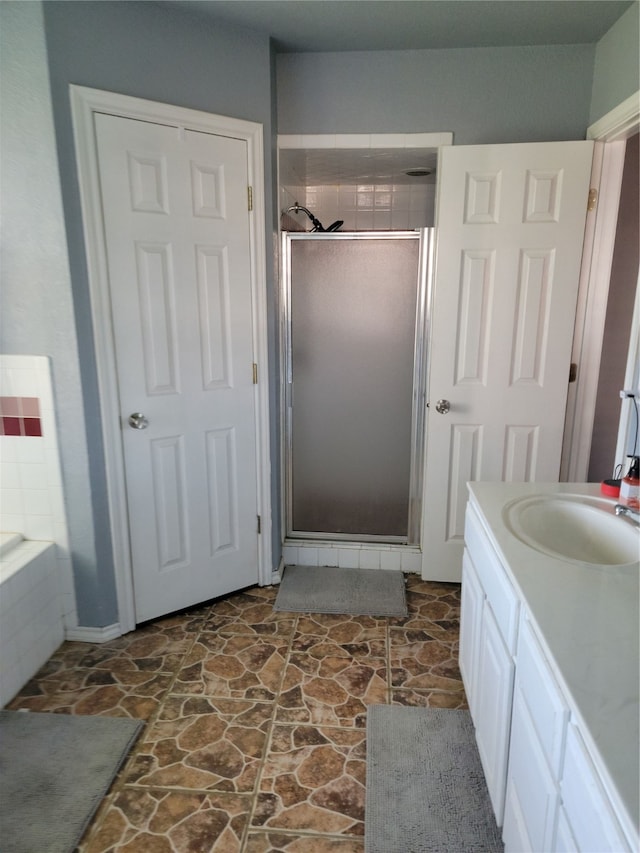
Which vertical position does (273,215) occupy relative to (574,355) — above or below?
above

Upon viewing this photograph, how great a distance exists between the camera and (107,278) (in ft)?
6.64

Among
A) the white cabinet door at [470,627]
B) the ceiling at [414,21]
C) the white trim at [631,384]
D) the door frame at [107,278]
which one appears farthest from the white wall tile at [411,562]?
the ceiling at [414,21]

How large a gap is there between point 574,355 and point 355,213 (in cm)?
163

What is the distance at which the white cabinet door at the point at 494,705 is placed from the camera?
1.28 m

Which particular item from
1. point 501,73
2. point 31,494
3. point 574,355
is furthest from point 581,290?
point 31,494

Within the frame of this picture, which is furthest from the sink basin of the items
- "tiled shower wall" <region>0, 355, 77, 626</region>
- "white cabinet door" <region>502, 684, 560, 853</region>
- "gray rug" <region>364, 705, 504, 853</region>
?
"tiled shower wall" <region>0, 355, 77, 626</region>

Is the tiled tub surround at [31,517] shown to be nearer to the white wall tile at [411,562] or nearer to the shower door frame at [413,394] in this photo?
the shower door frame at [413,394]

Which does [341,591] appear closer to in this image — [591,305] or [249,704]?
[249,704]

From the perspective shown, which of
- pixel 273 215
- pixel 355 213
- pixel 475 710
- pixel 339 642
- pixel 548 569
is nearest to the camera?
pixel 548 569

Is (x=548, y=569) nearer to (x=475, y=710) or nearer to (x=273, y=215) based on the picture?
(x=475, y=710)

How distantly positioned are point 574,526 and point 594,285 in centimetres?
130

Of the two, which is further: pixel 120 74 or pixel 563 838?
pixel 120 74

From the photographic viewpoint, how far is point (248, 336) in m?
2.40

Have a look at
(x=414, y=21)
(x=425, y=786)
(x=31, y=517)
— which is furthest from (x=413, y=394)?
(x=31, y=517)
